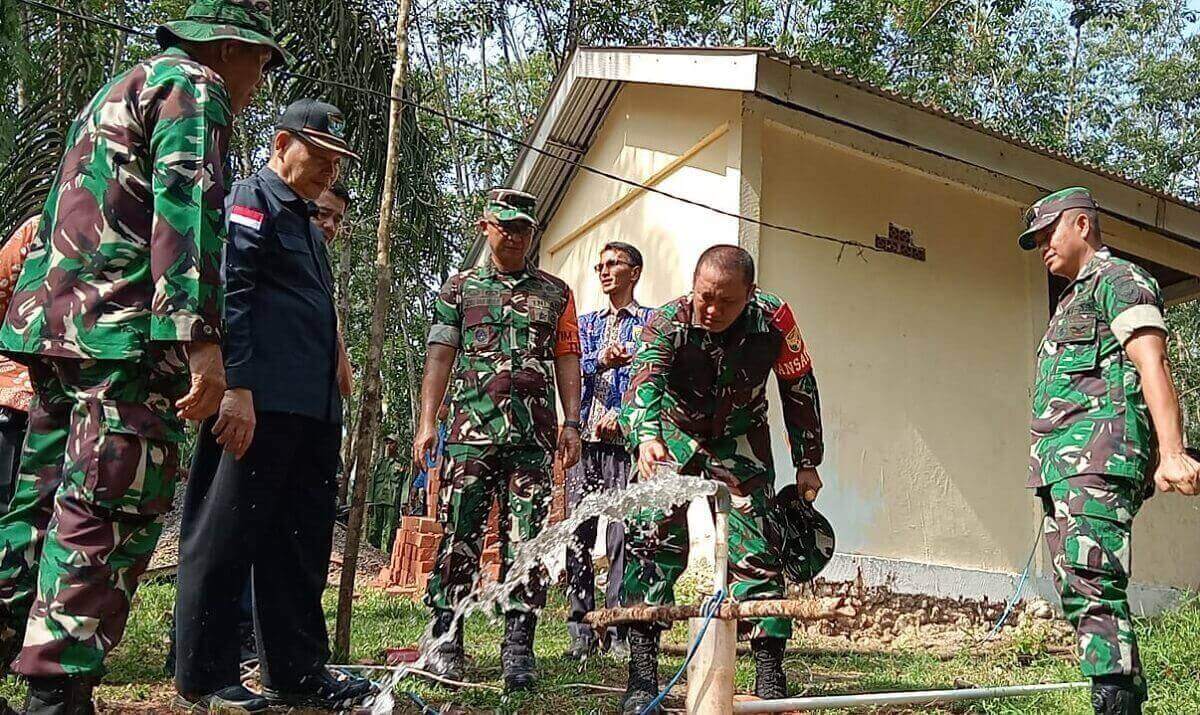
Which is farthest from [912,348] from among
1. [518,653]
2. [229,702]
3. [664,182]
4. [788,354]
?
[229,702]

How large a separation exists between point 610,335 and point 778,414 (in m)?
1.67

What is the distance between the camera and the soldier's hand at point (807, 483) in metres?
3.85


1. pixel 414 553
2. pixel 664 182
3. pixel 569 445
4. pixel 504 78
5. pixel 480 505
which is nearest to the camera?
pixel 480 505

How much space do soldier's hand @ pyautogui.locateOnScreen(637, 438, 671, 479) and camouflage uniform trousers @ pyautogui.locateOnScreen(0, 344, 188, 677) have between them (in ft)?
5.15

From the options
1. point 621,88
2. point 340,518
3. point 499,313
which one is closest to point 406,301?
point 340,518

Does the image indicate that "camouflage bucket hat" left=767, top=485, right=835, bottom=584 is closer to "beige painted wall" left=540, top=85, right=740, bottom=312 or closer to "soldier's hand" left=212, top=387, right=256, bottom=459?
"soldier's hand" left=212, top=387, right=256, bottom=459

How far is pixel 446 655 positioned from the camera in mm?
4195

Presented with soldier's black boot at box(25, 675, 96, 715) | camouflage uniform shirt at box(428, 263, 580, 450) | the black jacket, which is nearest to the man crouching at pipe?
camouflage uniform shirt at box(428, 263, 580, 450)

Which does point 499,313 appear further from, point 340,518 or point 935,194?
point 340,518

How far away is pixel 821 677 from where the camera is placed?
15.9ft

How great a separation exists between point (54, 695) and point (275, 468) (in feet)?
3.75

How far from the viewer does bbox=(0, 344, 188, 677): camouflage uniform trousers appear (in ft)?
7.66

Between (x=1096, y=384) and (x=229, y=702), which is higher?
(x=1096, y=384)

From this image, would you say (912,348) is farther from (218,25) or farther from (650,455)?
(218,25)
